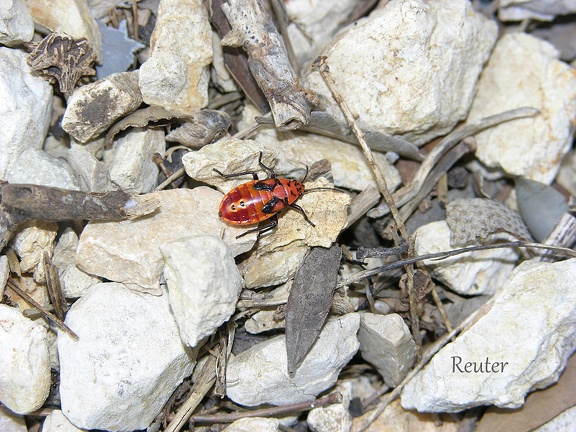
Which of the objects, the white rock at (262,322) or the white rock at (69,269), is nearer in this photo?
the white rock at (69,269)

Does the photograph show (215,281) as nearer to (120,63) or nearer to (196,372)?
(196,372)

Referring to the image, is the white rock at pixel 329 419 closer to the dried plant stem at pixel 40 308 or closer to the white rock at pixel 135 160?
the dried plant stem at pixel 40 308

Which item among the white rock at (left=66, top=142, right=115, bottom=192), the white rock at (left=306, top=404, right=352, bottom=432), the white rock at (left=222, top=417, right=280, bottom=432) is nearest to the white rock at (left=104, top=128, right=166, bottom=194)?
the white rock at (left=66, top=142, right=115, bottom=192)

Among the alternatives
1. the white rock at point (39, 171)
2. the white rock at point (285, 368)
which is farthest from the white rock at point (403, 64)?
the white rock at point (39, 171)

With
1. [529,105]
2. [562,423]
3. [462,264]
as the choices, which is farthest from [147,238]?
[529,105]

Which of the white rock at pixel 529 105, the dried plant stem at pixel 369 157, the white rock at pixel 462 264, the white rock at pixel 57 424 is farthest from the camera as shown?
the white rock at pixel 529 105
